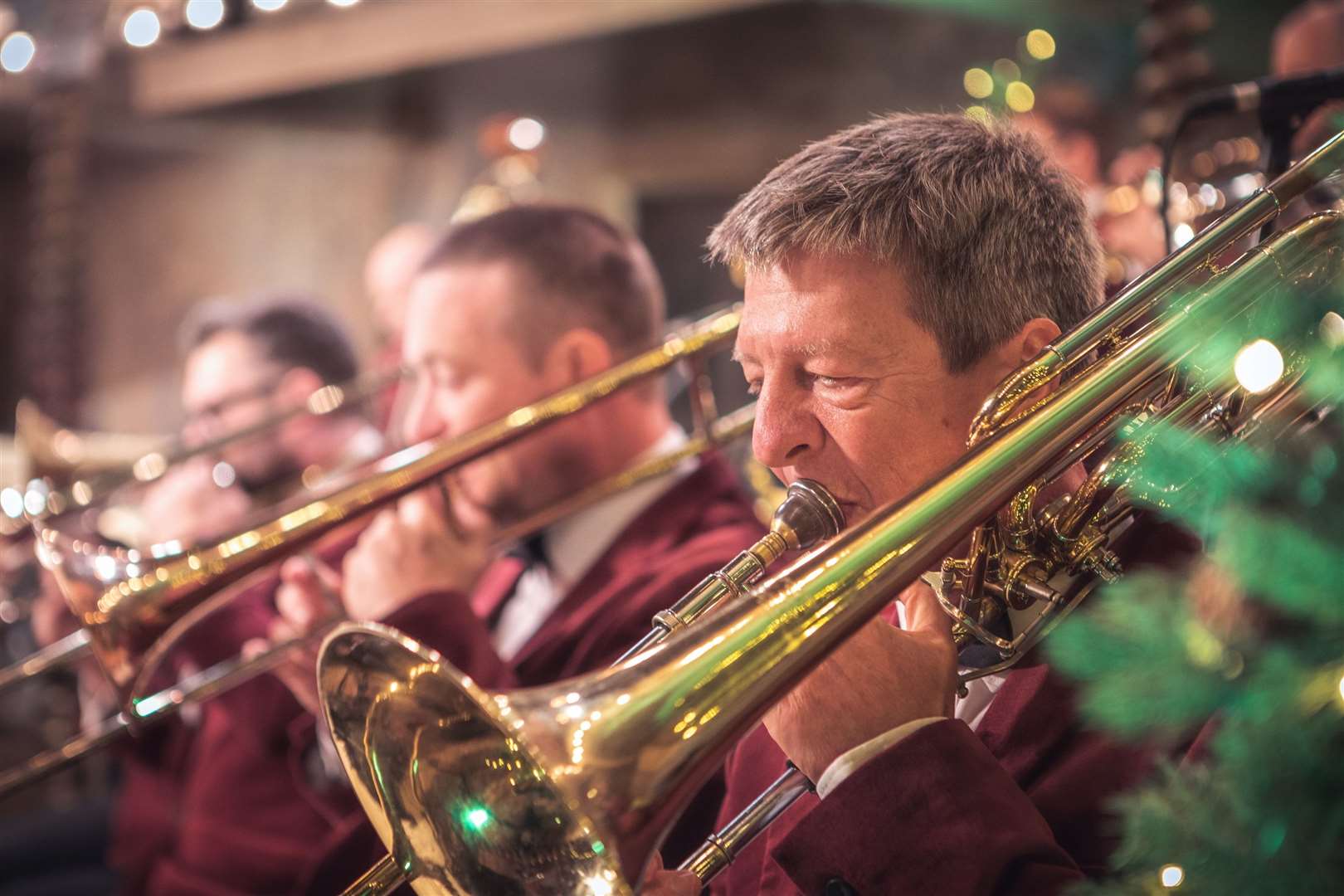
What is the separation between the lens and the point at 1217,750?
743mm

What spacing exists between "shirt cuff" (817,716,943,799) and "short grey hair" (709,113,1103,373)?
33 cm

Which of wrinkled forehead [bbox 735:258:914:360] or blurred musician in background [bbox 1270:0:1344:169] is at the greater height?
wrinkled forehead [bbox 735:258:914:360]

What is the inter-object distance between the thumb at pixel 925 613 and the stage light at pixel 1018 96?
188cm

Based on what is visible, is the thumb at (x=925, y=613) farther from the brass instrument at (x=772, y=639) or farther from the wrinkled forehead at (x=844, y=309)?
the wrinkled forehead at (x=844, y=309)

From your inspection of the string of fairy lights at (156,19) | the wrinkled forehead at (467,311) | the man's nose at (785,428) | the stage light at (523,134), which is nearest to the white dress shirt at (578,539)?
the wrinkled forehead at (467,311)

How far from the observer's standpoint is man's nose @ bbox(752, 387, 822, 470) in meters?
1.13

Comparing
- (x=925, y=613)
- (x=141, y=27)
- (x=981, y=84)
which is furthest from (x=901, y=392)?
(x=141, y=27)

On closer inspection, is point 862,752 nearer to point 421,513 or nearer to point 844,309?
point 844,309

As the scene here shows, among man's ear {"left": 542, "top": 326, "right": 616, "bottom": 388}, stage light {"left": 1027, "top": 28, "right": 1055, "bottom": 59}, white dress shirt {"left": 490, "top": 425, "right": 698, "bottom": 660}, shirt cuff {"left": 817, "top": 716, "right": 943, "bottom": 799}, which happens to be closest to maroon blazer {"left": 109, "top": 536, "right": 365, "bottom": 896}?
white dress shirt {"left": 490, "top": 425, "right": 698, "bottom": 660}

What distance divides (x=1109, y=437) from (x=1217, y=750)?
40 centimetres

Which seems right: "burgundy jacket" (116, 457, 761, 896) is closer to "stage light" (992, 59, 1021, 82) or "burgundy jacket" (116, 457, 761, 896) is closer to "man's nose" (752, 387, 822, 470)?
"man's nose" (752, 387, 822, 470)

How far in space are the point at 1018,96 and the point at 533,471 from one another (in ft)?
4.81

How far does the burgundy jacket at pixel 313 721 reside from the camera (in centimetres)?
173

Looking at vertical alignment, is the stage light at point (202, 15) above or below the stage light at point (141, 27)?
below
